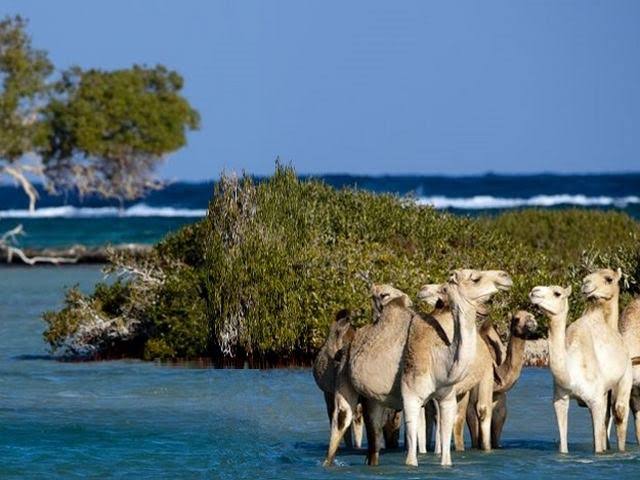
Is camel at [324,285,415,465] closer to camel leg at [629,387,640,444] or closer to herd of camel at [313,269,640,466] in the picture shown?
herd of camel at [313,269,640,466]

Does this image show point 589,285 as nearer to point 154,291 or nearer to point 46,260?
point 154,291

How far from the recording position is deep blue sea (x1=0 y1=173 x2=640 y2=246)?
91.2m

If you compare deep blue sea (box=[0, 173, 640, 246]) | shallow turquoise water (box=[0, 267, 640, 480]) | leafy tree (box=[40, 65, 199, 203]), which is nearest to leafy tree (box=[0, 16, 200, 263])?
leafy tree (box=[40, 65, 199, 203])

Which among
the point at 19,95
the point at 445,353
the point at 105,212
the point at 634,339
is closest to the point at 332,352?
the point at 445,353

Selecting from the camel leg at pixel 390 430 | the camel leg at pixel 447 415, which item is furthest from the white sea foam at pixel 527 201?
the camel leg at pixel 447 415

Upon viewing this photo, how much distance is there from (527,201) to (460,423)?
96.6m

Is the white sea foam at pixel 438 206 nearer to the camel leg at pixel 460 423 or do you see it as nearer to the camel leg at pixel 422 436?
the camel leg at pixel 460 423

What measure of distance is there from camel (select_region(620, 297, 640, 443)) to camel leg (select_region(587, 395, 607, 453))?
0.63 metres

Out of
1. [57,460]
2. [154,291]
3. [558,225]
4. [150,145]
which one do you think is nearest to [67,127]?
[150,145]

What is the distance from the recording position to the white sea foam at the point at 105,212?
362 feet

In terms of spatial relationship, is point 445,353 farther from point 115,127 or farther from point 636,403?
point 115,127

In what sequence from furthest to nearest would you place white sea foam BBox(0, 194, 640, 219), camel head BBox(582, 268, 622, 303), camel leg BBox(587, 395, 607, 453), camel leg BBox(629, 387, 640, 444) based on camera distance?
white sea foam BBox(0, 194, 640, 219) < camel leg BBox(629, 387, 640, 444) < camel head BBox(582, 268, 622, 303) < camel leg BBox(587, 395, 607, 453)

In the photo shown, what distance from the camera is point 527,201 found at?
110062 mm

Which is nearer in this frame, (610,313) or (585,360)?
(585,360)
